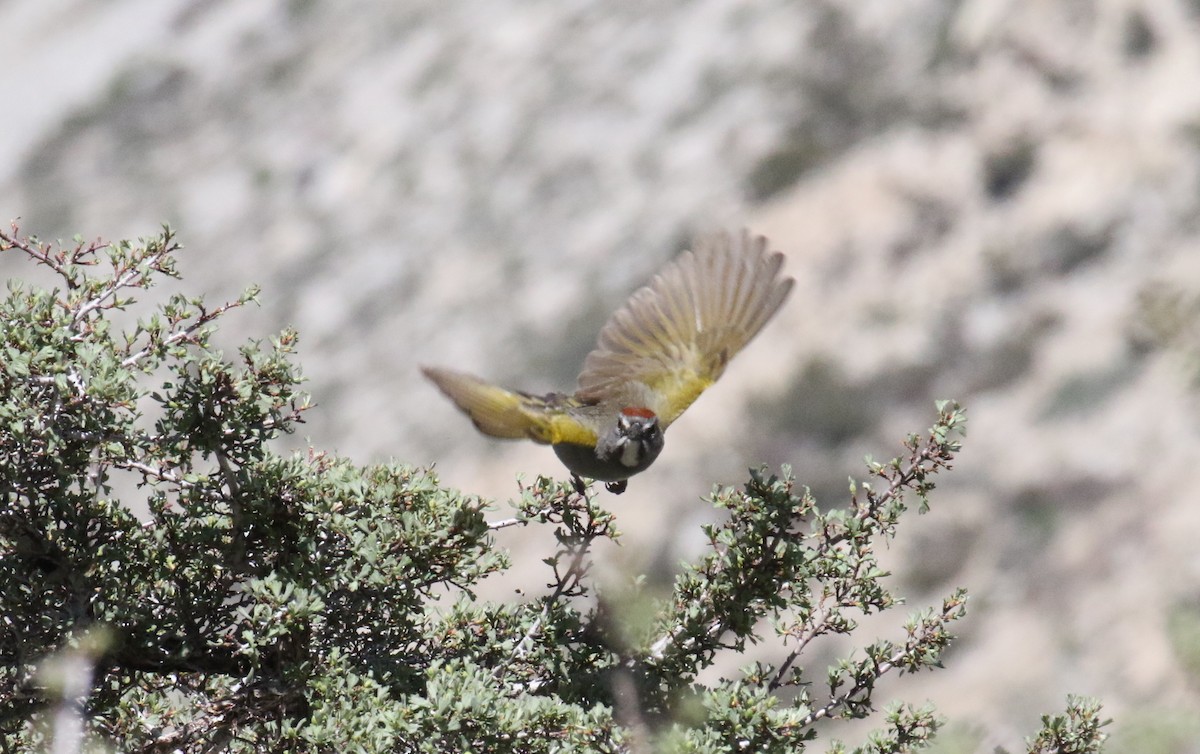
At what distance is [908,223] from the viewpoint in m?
17.5

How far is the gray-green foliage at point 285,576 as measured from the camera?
340 cm

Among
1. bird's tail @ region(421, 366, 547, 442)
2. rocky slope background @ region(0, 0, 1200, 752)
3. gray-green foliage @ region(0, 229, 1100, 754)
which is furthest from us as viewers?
rocky slope background @ region(0, 0, 1200, 752)

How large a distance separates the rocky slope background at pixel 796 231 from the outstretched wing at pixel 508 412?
24.8ft

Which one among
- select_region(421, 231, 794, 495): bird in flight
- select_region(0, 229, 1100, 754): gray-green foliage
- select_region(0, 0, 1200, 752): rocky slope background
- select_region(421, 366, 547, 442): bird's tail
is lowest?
select_region(0, 229, 1100, 754): gray-green foliage

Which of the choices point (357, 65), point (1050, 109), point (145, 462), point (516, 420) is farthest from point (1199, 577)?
point (357, 65)

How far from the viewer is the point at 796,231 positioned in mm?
18141

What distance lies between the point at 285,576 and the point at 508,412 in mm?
920

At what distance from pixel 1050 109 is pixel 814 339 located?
182 inches

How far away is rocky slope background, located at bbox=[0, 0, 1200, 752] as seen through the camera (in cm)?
1385

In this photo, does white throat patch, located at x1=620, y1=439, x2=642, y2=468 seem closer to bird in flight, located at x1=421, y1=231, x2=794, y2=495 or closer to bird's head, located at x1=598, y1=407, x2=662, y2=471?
bird's head, located at x1=598, y1=407, x2=662, y2=471

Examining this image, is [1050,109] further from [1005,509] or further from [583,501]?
[583,501]

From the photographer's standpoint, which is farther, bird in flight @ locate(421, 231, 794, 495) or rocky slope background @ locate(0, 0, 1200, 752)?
rocky slope background @ locate(0, 0, 1200, 752)

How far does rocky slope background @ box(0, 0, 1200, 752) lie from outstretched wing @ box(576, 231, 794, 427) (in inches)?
265

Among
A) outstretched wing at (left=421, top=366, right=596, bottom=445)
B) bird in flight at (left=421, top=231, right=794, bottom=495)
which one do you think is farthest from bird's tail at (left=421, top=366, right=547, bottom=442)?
bird in flight at (left=421, top=231, right=794, bottom=495)
